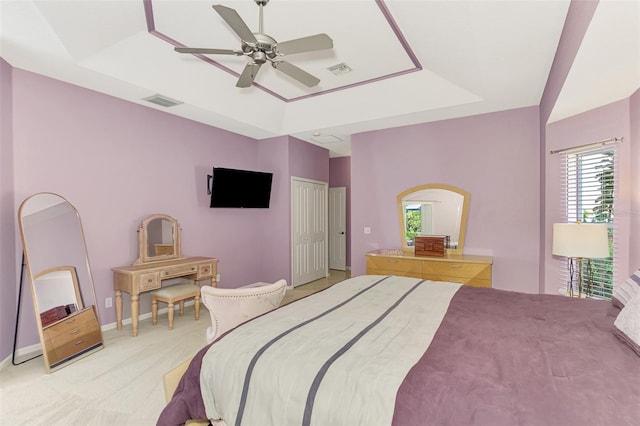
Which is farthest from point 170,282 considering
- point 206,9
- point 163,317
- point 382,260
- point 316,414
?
point 316,414

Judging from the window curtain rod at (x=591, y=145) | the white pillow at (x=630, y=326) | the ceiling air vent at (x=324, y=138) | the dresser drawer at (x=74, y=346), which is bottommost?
the dresser drawer at (x=74, y=346)

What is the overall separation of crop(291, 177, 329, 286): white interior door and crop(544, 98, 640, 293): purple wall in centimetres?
356

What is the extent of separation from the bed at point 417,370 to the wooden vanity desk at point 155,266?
2188 millimetres

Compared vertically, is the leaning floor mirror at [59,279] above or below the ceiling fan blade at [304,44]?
below

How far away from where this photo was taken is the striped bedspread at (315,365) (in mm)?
1131

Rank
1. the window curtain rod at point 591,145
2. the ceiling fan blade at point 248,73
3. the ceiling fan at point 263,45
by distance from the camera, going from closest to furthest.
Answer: the ceiling fan at point 263,45
the ceiling fan blade at point 248,73
the window curtain rod at point 591,145

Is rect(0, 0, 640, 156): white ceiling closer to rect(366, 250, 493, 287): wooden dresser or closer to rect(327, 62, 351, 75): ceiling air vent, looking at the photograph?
rect(327, 62, 351, 75): ceiling air vent

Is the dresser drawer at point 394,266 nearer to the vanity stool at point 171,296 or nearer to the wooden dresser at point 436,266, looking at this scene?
the wooden dresser at point 436,266

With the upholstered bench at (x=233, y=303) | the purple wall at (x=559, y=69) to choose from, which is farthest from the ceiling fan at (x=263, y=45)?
the upholstered bench at (x=233, y=303)

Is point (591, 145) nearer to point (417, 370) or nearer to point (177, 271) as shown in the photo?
point (417, 370)

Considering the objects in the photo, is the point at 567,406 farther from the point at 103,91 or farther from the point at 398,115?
the point at 103,91

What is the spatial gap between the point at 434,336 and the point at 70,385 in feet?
8.89

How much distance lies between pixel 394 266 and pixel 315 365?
2.93 meters

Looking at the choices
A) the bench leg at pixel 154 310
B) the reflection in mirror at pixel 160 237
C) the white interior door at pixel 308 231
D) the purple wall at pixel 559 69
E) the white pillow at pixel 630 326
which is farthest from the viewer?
the white interior door at pixel 308 231
